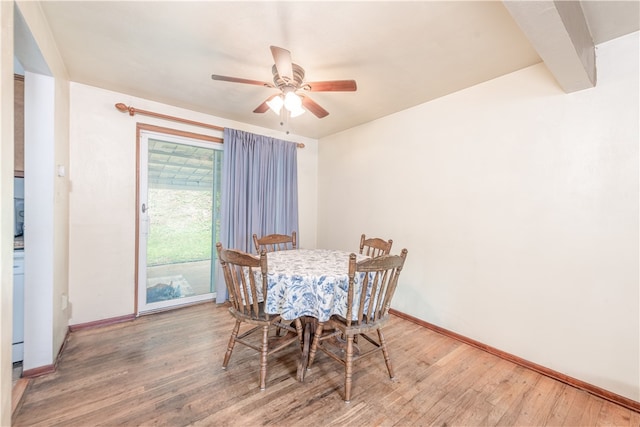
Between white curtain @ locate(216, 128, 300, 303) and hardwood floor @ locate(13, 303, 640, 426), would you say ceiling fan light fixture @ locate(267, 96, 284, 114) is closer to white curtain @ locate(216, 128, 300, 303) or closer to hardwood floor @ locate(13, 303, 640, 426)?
white curtain @ locate(216, 128, 300, 303)

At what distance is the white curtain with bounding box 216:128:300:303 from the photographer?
3.22 m

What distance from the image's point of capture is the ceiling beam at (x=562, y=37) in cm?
120

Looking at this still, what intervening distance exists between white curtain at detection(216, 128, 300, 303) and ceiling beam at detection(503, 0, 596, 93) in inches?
111

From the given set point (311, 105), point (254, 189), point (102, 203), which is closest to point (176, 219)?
point (102, 203)

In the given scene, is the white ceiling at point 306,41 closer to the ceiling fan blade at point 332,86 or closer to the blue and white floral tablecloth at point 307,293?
the ceiling fan blade at point 332,86

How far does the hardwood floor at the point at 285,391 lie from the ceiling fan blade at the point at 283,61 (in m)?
2.04

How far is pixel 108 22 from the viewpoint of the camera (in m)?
1.66

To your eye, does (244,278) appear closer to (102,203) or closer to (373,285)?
(373,285)

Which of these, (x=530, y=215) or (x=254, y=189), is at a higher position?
(x=254, y=189)

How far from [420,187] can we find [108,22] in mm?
2802

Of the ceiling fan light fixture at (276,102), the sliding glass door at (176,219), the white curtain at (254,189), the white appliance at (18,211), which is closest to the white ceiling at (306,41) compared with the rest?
the ceiling fan light fixture at (276,102)

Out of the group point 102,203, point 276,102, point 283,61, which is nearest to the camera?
point 283,61

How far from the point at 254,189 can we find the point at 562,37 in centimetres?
298

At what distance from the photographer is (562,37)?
1354 mm
